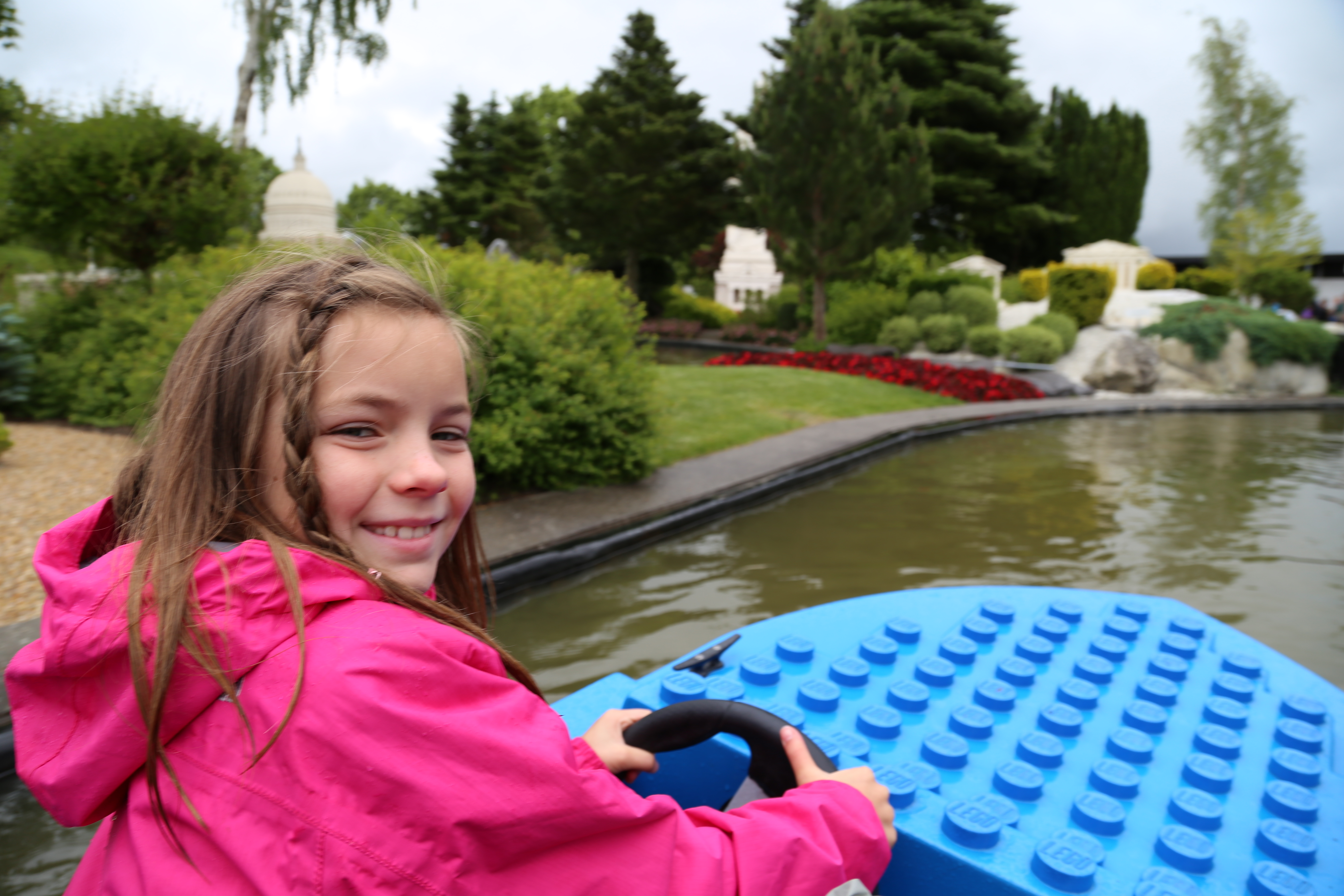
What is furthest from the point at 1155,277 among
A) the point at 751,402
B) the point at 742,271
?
the point at 751,402

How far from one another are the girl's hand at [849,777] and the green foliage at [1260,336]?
19.3m

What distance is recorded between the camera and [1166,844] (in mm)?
1540

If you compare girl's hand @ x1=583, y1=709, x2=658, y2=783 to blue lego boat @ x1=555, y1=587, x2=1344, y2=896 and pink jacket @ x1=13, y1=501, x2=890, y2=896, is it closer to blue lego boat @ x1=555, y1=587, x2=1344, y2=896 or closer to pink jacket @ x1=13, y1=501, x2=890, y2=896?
blue lego boat @ x1=555, y1=587, x2=1344, y2=896

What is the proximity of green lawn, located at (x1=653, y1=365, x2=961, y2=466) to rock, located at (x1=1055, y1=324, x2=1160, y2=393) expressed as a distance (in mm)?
5181

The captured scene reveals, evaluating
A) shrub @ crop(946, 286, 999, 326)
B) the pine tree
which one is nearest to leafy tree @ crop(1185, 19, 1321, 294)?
shrub @ crop(946, 286, 999, 326)

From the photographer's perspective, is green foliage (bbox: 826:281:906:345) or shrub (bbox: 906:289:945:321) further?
green foliage (bbox: 826:281:906:345)

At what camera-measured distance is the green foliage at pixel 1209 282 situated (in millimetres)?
27875

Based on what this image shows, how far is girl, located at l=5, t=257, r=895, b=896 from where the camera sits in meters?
0.90

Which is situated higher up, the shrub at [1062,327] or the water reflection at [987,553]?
the shrub at [1062,327]

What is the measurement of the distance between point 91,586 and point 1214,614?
507 cm

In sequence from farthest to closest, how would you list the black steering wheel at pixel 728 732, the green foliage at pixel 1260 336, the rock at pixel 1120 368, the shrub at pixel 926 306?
the shrub at pixel 926 306, the green foliage at pixel 1260 336, the rock at pixel 1120 368, the black steering wheel at pixel 728 732

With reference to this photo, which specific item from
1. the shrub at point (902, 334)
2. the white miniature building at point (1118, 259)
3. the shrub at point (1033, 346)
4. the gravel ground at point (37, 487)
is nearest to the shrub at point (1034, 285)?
the white miniature building at point (1118, 259)

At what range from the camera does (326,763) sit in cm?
90

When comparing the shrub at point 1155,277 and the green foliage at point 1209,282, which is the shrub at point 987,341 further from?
the green foliage at point 1209,282
